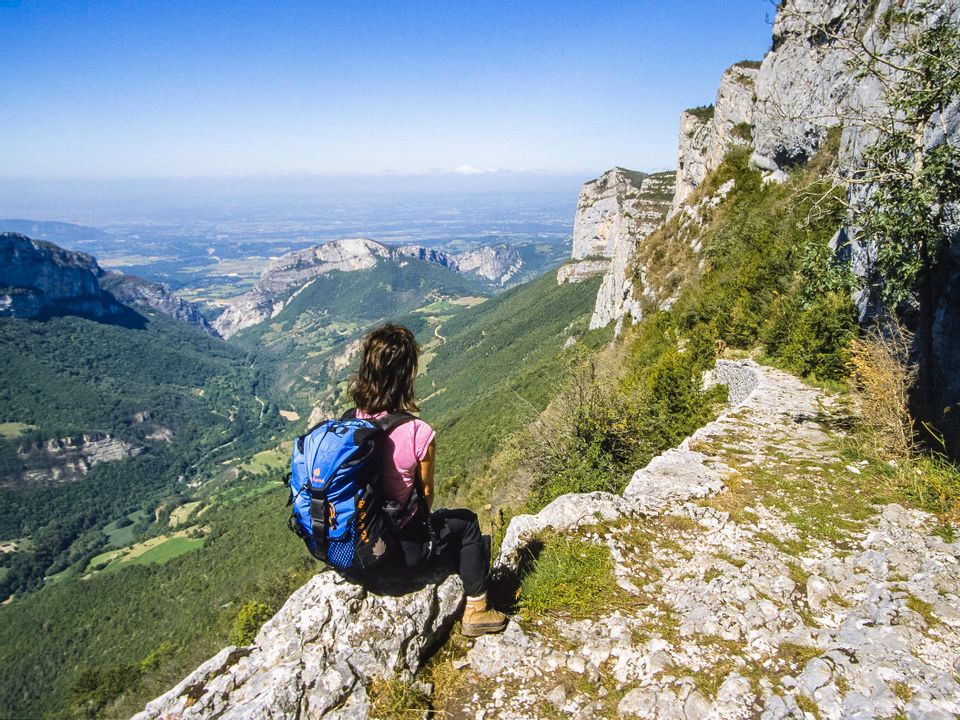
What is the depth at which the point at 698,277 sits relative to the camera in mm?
20250

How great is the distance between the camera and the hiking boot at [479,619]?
14.1 feet

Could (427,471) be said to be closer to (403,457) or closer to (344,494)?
(403,457)

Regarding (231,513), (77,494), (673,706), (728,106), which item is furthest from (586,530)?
(77,494)

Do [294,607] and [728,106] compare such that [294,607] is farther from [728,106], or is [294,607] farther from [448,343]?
[448,343]

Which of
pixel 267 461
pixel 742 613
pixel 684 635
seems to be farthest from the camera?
pixel 267 461

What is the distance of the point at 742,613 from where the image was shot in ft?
14.4

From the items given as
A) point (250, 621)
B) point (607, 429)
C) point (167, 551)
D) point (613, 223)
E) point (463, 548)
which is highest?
point (613, 223)

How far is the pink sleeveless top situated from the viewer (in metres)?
3.88

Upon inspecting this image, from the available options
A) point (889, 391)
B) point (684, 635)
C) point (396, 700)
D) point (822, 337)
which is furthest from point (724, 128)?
point (396, 700)

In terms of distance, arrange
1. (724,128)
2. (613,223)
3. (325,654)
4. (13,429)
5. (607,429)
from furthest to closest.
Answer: (13,429), (613,223), (724,128), (607,429), (325,654)

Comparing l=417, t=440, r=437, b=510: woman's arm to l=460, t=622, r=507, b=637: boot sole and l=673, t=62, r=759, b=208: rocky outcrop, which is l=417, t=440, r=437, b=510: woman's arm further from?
l=673, t=62, r=759, b=208: rocky outcrop

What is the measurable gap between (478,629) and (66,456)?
660 ft

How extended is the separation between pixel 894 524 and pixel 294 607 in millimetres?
6554

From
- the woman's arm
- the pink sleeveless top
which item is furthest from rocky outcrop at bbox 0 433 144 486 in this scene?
the woman's arm
